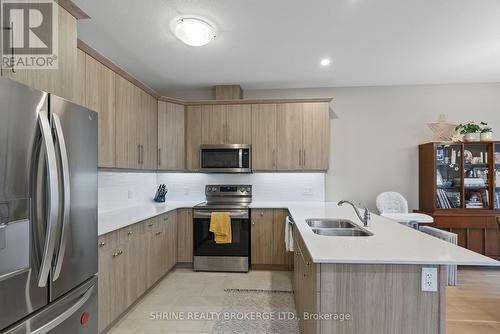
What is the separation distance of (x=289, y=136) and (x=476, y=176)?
2.67 meters

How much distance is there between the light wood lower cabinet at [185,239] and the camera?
139 inches

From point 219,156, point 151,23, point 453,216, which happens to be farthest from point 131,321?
point 453,216

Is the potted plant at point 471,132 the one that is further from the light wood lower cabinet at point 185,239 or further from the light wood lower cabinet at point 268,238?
the light wood lower cabinet at point 185,239

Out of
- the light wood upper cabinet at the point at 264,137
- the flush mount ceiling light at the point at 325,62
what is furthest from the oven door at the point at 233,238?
the flush mount ceiling light at the point at 325,62

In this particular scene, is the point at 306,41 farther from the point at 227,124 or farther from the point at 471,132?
the point at 471,132

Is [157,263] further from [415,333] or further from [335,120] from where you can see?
[335,120]

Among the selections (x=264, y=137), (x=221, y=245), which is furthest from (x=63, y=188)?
(x=264, y=137)

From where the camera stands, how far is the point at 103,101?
246 centimetres

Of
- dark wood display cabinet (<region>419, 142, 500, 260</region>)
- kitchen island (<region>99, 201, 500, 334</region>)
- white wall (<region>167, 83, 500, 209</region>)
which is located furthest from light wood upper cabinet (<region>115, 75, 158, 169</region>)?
dark wood display cabinet (<region>419, 142, 500, 260</region>)

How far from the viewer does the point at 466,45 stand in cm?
273

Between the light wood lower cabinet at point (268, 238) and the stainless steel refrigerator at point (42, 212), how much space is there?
2.24 metres

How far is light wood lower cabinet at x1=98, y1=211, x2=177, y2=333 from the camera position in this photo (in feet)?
6.73

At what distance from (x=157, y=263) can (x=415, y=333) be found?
8.38 ft

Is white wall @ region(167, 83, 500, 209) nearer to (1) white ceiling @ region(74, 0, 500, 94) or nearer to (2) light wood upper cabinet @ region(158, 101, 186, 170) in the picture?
(1) white ceiling @ region(74, 0, 500, 94)
